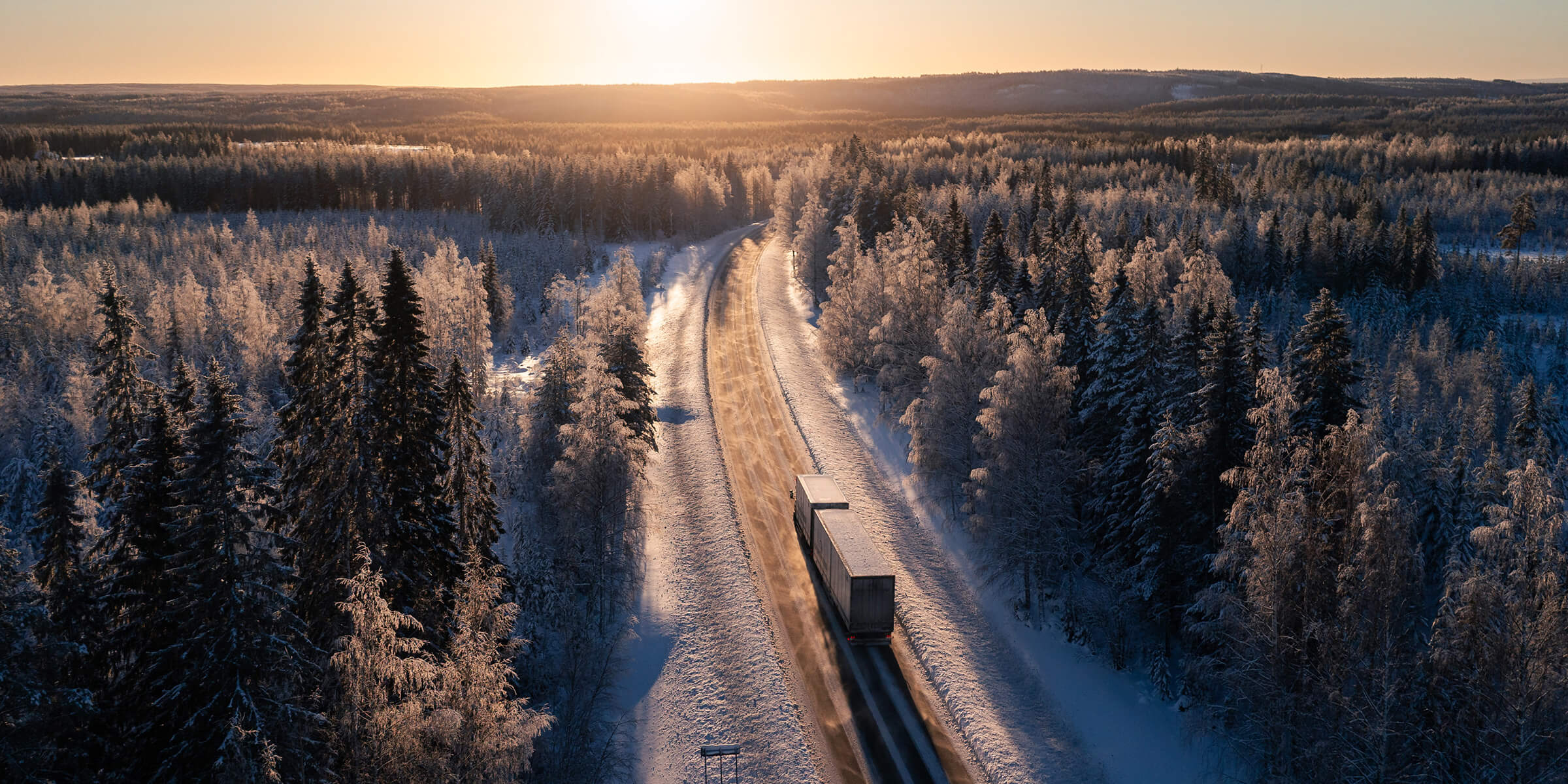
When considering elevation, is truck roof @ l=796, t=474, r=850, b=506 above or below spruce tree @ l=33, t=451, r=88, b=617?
below

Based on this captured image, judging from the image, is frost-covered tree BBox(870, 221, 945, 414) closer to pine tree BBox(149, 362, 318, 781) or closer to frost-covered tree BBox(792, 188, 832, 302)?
frost-covered tree BBox(792, 188, 832, 302)

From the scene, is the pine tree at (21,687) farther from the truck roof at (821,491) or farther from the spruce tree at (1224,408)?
the spruce tree at (1224,408)

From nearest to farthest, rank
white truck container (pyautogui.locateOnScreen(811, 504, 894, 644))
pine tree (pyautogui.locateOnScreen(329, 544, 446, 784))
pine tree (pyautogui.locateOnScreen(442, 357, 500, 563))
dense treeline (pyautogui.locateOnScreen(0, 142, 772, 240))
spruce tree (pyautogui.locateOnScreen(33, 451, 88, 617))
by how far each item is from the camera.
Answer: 1. pine tree (pyautogui.locateOnScreen(329, 544, 446, 784))
2. spruce tree (pyautogui.locateOnScreen(33, 451, 88, 617))
3. pine tree (pyautogui.locateOnScreen(442, 357, 500, 563))
4. white truck container (pyautogui.locateOnScreen(811, 504, 894, 644))
5. dense treeline (pyautogui.locateOnScreen(0, 142, 772, 240))

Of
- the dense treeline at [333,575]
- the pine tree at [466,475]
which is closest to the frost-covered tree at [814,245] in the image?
the dense treeline at [333,575]

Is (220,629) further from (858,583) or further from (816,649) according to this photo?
(816,649)

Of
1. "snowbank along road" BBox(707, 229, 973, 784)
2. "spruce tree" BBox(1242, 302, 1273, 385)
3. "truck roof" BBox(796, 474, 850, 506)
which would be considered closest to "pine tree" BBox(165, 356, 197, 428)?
"snowbank along road" BBox(707, 229, 973, 784)

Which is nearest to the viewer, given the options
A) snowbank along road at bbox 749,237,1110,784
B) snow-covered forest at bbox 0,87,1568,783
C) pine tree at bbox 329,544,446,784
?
pine tree at bbox 329,544,446,784
